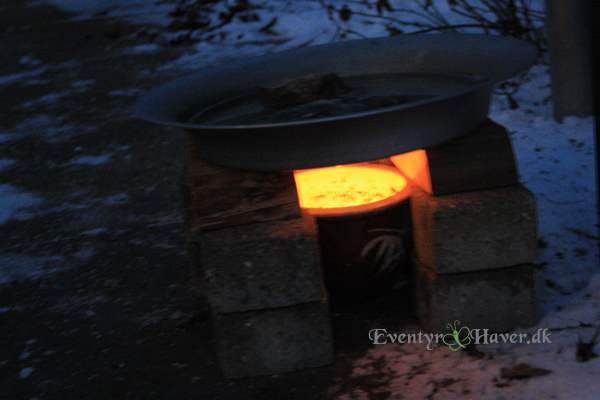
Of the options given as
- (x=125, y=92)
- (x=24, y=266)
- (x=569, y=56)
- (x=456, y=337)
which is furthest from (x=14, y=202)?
(x=569, y=56)

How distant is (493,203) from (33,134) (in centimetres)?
378

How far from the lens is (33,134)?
439cm

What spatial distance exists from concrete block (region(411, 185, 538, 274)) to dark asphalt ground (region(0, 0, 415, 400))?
343 mm

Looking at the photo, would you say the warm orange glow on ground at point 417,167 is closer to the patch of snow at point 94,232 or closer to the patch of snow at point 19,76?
the patch of snow at point 94,232

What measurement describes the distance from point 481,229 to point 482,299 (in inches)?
8.8

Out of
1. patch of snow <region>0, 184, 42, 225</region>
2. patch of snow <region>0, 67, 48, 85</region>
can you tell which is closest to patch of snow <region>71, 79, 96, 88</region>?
patch of snow <region>0, 67, 48, 85</region>

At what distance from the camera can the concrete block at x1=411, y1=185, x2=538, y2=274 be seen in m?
1.62

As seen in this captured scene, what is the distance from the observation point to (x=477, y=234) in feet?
5.36

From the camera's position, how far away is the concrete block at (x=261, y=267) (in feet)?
5.17

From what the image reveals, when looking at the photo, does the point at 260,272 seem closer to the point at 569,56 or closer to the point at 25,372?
the point at 25,372

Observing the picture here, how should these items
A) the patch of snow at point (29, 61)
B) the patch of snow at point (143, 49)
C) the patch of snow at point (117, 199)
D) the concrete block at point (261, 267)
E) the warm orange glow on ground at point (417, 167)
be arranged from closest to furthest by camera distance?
the concrete block at point (261, 267) < the warm orange glow on ground at point (417, 167) < the patch of snow at point (117, 199) < the patch of snow at point (29, 61) < the patch of snow at point (143, 49)

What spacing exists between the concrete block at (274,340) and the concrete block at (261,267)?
4cm

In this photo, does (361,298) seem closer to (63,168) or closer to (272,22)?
(63,168)

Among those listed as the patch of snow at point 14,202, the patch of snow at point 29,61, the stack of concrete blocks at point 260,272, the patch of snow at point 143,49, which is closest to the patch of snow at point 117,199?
the patch of snow at point 14,202
